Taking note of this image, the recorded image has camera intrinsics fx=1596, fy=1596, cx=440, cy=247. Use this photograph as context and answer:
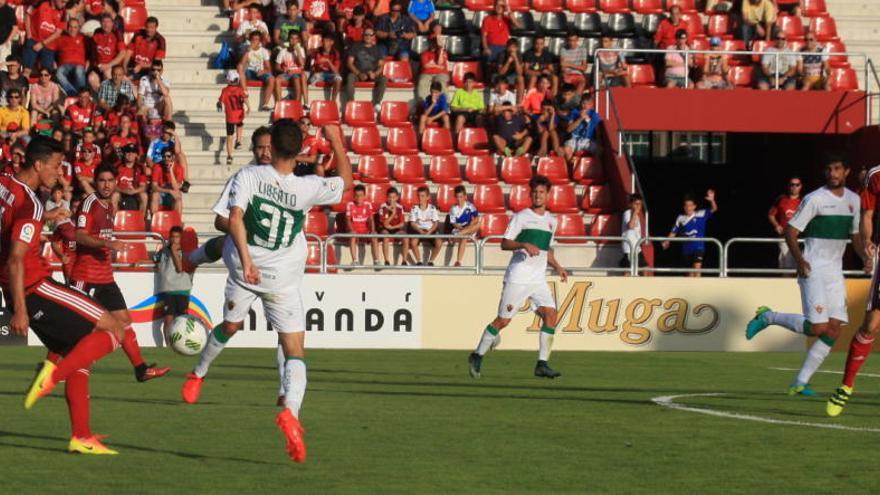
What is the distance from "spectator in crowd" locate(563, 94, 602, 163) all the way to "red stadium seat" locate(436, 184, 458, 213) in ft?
7.78

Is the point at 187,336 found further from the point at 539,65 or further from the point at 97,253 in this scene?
the point at 539,65

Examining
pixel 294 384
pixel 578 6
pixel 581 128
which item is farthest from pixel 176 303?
pixel 294 384

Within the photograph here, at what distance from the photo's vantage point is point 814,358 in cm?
1441

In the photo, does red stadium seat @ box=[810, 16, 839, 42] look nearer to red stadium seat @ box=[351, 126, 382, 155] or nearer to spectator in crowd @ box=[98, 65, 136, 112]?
red stadium seat @ box=[351, 126, 382, 155]

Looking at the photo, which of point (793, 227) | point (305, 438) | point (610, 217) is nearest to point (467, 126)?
point (610, 217)

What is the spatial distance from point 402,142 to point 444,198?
1.59m

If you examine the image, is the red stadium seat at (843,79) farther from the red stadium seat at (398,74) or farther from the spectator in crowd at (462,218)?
the spectator in crowd at (462,218)

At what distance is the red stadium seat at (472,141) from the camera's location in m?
28.6

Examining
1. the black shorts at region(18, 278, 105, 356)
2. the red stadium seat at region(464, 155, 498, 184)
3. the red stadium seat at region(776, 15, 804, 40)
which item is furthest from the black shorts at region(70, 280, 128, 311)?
the red stadium seat at region(776, 15, 804, 40)

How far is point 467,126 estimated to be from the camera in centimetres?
2908

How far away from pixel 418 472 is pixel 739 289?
1552 cm

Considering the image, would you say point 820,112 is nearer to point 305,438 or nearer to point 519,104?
point 519,104

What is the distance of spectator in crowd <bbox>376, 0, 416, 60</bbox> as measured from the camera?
29.6 metres

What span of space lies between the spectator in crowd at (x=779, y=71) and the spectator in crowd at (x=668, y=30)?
66.6 inches
